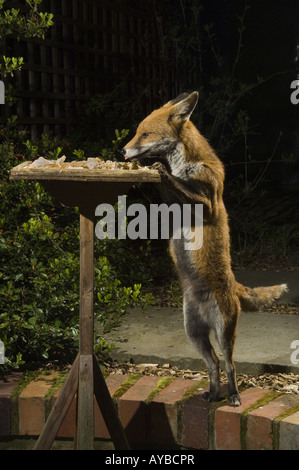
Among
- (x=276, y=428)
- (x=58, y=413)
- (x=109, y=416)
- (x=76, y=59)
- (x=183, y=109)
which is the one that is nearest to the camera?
(x=58, y=413)

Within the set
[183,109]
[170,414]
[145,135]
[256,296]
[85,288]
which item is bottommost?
[170,414]

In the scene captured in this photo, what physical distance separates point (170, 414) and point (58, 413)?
0.75m

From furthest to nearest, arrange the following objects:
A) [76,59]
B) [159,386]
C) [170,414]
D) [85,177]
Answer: [76,59] → [159,386] → [170,414] → [85,177]

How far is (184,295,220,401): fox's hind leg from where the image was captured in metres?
3.38

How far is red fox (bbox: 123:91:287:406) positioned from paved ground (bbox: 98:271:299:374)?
541mm

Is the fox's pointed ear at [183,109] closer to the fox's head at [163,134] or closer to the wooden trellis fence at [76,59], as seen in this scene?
the fox's head at [163,134]

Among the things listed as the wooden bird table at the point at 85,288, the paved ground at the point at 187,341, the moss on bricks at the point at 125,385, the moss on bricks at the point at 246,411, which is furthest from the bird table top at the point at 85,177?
the paved ground at the point at 187,341

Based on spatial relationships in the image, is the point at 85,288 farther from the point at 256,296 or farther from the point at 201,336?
the point at 256,296

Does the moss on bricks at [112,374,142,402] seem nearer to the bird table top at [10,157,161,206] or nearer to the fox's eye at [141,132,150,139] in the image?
the bird table top at [10,157,161,206]

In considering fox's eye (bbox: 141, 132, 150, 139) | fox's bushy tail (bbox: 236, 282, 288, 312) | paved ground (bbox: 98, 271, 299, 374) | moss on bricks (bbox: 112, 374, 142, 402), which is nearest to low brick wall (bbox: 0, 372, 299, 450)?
moss on bricks (bbox: 112, 374, 142, 402)

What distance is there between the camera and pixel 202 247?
3350mm

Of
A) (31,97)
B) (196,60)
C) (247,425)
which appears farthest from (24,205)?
(196,60)

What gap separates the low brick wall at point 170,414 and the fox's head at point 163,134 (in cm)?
119

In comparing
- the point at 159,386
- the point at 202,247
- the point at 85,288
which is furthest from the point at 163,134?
the point at 159,386
